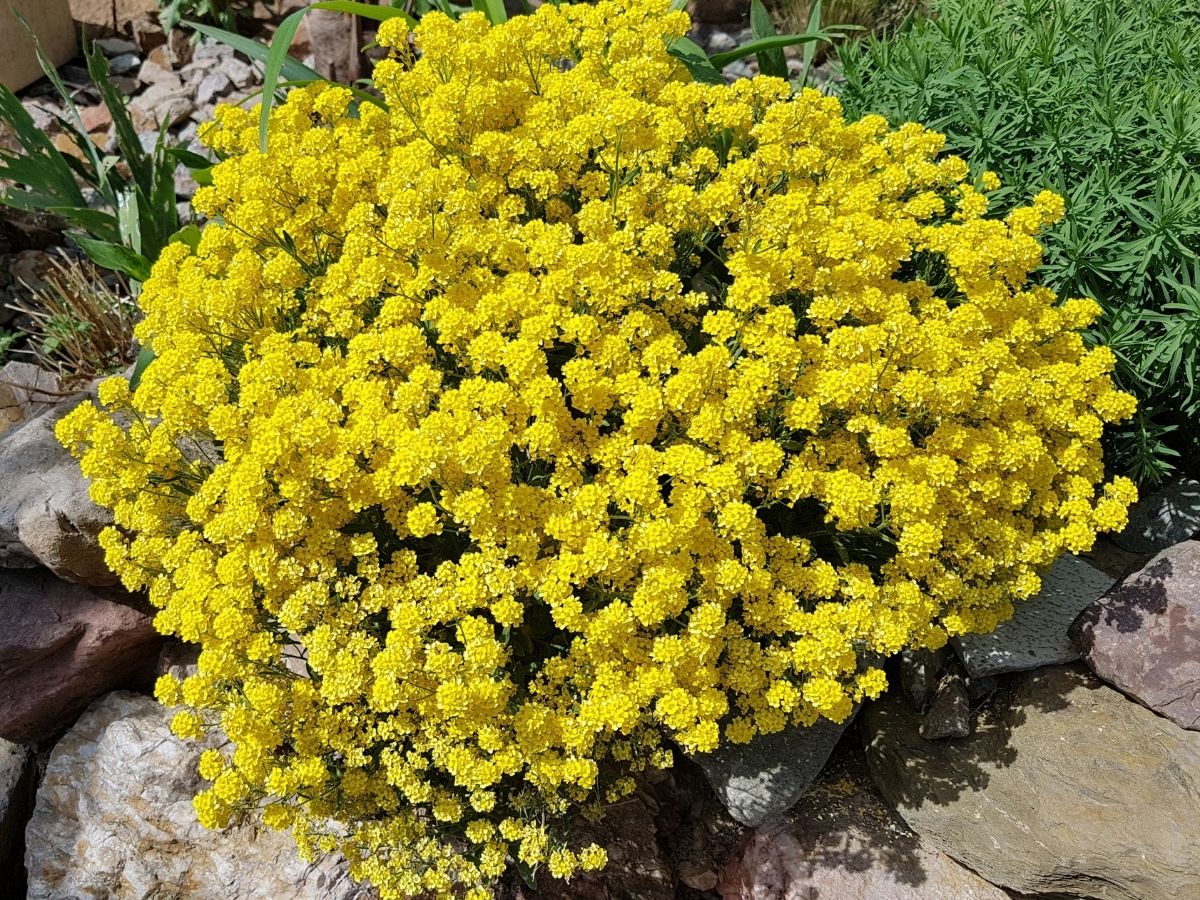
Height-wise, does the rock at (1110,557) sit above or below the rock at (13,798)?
below

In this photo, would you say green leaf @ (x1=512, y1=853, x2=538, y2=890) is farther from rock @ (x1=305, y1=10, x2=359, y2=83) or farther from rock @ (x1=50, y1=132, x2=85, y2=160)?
rock @ (x1=50, y1=132, x2=85, y2=160)

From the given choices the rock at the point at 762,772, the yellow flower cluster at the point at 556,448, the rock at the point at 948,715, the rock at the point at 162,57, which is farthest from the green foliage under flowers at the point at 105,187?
the rock at the point at 948,715

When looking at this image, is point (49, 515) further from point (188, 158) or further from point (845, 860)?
point (845, 860)

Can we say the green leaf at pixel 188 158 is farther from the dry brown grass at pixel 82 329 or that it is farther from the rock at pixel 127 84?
the rock at pixel 127 84

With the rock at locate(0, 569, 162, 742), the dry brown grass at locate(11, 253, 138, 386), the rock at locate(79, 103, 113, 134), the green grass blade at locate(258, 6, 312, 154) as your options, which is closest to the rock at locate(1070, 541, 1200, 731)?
the green grass blade at locate(258, 6, 312, 154)

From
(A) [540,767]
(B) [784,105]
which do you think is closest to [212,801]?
(A) [540,767]

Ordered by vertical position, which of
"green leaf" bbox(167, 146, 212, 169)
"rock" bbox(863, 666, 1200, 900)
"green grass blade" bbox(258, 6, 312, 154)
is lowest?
"rock" bbox(863, 666, 1200, 900)
